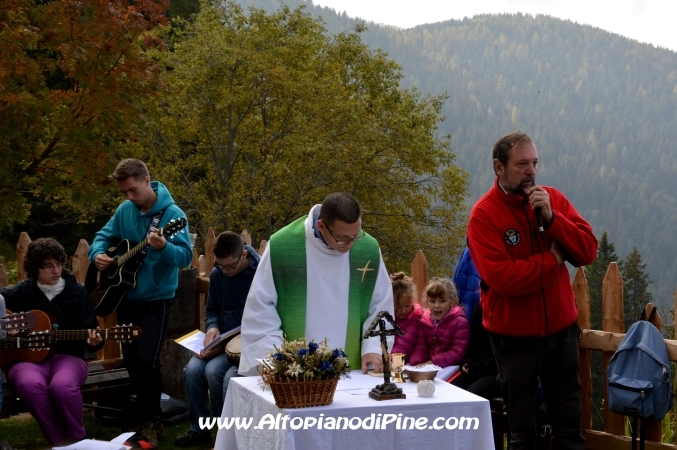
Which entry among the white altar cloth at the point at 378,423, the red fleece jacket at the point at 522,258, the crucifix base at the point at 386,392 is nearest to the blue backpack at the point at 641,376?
the red fleece jacket at the point at 522,258

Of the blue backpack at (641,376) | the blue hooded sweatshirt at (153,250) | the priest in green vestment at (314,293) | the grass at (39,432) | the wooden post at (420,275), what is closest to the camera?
the priest in green vestment at (314,293)

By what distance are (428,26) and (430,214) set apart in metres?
98.9

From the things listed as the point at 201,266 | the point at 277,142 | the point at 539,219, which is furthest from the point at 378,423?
the point at 277,142

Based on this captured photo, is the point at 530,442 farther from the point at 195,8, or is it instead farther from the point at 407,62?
the point at 407,62

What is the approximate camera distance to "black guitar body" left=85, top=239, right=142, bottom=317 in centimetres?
662

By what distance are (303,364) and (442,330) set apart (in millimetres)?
2578

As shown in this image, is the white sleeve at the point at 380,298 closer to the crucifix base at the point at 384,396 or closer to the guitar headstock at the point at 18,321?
the crucifix base at the point at 384,396

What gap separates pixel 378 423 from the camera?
12.9 ft

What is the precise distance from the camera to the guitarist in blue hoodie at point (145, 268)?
653 cm

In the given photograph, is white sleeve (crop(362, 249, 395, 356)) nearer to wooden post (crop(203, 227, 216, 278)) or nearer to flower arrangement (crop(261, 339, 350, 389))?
flower arrangement (crop(261, 339, 350, 389))

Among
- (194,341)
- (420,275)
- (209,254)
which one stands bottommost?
(194,341)

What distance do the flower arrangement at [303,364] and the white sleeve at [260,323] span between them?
0.69 metres

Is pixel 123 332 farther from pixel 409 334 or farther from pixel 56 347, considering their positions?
pixel 409 334

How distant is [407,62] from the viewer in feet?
359
